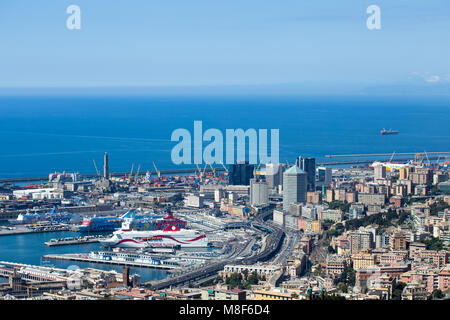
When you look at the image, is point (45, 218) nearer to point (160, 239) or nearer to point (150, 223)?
point (150, 223)

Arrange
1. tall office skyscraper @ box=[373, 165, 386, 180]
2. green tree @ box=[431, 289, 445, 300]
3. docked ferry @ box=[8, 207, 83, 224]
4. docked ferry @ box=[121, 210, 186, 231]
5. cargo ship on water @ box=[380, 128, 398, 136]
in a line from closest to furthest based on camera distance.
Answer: green tree @ box=[431, 289, 445, 300]
docked ferry @ box=[121, 210, 186, 231]
docked ferry @ box=[8, 207, 83, 224]
tall office skyscraper @ box=[373, 165, 386, 180]
cargo ship on water @ box=[380, 128, 398, 136]

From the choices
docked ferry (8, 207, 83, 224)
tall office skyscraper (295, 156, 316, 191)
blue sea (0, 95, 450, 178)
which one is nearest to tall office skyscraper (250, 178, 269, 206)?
tall office skyscraper (295, 156, 316, 191)

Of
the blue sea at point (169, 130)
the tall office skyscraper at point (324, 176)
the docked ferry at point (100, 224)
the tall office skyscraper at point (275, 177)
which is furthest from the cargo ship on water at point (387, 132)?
the docked ferry at point (100, 224)

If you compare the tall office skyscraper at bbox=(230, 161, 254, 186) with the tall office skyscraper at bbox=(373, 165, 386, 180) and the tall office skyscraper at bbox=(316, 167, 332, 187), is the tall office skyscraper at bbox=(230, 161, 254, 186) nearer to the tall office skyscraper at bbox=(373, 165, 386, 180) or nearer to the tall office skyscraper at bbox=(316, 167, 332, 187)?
the tall office skyscraper at bbox=(316, 167, 332, 187)

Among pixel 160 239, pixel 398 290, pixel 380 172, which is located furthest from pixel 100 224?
pixel 398 290

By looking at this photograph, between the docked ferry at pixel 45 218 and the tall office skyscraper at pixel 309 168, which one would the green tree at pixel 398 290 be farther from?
the tall office skyscraper at pixel 309 168
